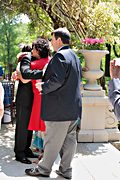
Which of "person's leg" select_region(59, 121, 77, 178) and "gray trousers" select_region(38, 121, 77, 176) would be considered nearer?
"gray trousers" select_region(38, 121, 77, 176)

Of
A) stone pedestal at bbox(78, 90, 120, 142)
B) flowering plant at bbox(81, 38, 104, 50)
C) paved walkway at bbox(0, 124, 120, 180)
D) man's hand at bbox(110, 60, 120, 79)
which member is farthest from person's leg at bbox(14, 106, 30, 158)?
man's hand at bbox(110, 60, 120, 79)

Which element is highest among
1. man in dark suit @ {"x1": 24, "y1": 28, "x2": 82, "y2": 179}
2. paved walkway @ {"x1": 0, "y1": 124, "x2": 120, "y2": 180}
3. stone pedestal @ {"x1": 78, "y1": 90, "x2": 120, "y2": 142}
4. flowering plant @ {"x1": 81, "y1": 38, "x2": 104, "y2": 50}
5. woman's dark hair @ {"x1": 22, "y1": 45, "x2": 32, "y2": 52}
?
flowering plant @ {"x1": 81, "y1": 38, "x2": 104, "y2": 50}

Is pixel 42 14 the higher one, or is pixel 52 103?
pixel 42 14

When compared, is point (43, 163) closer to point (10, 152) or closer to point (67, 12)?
point (10, 152)

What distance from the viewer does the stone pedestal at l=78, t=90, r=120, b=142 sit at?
5883 mm

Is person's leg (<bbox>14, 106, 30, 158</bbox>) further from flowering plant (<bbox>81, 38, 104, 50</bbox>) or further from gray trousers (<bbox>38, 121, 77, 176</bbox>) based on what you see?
flowering plant (<bbox>81, 38, 104, 50</bbox>)

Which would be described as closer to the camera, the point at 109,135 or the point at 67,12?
the point at 109,135

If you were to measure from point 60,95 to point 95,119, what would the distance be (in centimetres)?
220

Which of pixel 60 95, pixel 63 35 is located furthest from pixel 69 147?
pixel 63 35

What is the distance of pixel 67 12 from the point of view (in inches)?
269

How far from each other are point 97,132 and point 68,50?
7.61 ft

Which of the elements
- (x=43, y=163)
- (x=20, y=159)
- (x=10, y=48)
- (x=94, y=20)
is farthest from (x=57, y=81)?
(x=10, y=48)

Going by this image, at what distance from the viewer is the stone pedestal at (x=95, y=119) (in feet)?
19.3

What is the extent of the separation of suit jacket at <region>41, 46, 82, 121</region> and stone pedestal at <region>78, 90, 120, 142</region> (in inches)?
76.7
